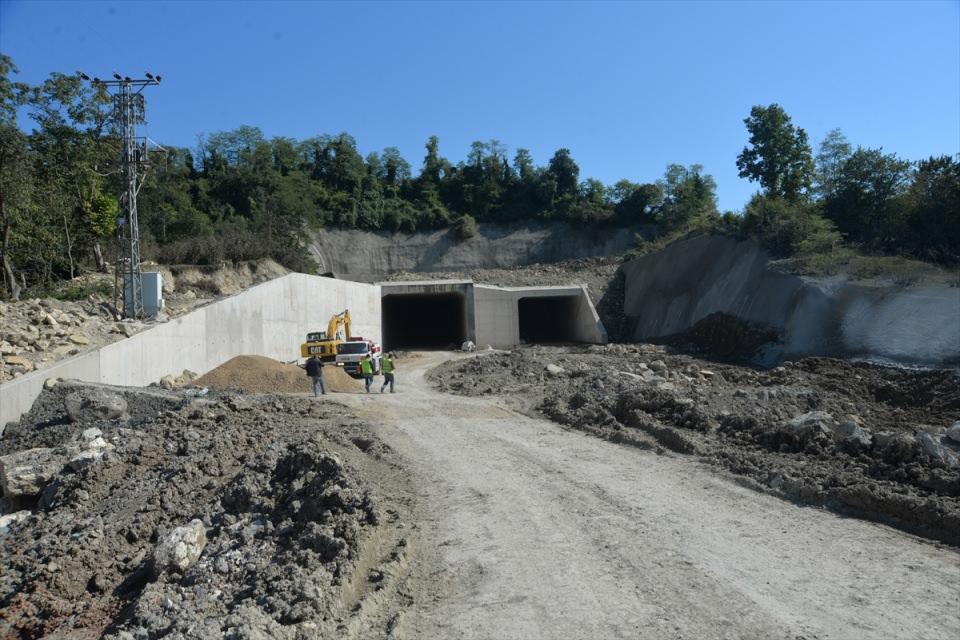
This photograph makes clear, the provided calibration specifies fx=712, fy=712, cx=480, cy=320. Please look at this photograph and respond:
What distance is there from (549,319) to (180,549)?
4062 cm

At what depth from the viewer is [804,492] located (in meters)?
9.15

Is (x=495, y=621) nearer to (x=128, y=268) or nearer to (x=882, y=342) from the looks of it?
(x=882, y=342)

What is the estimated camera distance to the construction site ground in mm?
6020

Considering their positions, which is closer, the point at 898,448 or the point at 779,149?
the point at 898,448

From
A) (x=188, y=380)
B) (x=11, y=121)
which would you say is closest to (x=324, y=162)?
(x=11, y=121)

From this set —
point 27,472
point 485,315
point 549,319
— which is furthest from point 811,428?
point 549,319

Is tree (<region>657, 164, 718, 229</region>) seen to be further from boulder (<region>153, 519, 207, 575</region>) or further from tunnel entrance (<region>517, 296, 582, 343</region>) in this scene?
boulder (<region>153, 519, 207, 575</region>)

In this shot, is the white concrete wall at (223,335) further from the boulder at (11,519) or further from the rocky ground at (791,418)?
the rocky ground at (791,418)

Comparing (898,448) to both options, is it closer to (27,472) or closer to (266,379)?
(27,472)

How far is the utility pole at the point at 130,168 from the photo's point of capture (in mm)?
22469

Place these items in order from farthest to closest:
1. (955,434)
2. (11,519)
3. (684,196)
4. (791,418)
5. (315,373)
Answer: (684,196)
(315,373)
(791,418)
(11,519)
(955,434)

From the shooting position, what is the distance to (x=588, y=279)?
152 ft

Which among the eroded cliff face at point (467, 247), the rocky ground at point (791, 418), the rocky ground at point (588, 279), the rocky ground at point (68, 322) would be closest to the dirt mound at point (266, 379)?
the rocky ground at point (68, 322)

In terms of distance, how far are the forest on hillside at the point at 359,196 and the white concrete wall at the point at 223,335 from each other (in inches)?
223
